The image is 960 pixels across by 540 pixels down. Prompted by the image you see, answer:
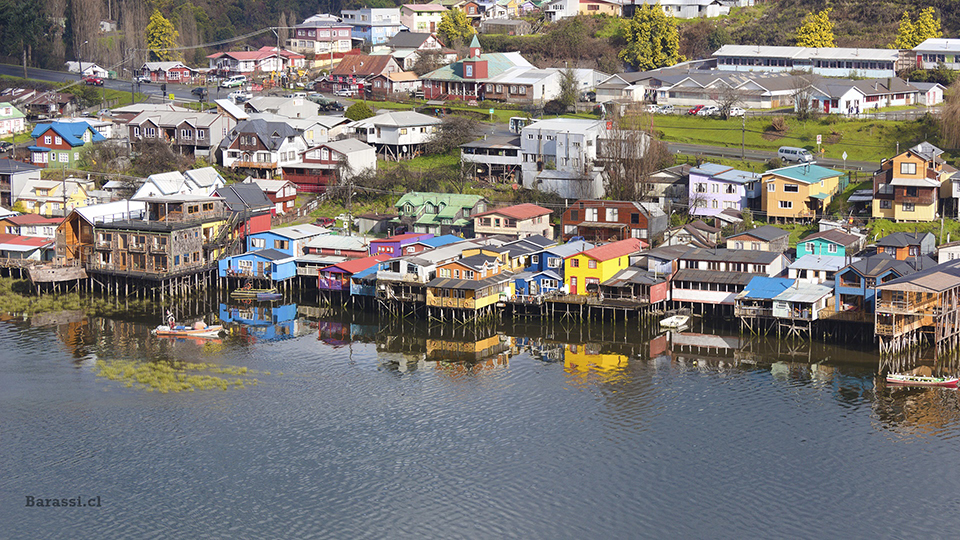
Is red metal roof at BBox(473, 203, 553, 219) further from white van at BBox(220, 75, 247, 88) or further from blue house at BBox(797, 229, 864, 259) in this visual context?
white van at BBox(220, 75, 247, 88)

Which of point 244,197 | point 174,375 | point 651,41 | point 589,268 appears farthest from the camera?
point 651,41

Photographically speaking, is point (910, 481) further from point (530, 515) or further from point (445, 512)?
point (445, 512)

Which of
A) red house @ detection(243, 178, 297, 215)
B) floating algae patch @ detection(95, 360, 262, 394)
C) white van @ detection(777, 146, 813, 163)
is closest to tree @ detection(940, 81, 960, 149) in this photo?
white van @ detection(777, 146, 813, 163)

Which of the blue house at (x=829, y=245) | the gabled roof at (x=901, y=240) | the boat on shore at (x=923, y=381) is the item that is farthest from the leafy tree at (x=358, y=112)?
the boat on shore at (x=923, y=381)

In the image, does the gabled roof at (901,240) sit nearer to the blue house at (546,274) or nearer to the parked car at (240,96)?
the blue house at (546,274)

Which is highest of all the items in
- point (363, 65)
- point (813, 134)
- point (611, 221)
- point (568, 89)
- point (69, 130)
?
point (363, 65)

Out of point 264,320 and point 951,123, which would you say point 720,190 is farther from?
point 264,320

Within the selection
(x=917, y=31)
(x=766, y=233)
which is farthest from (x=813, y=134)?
(x=917, y=31)
